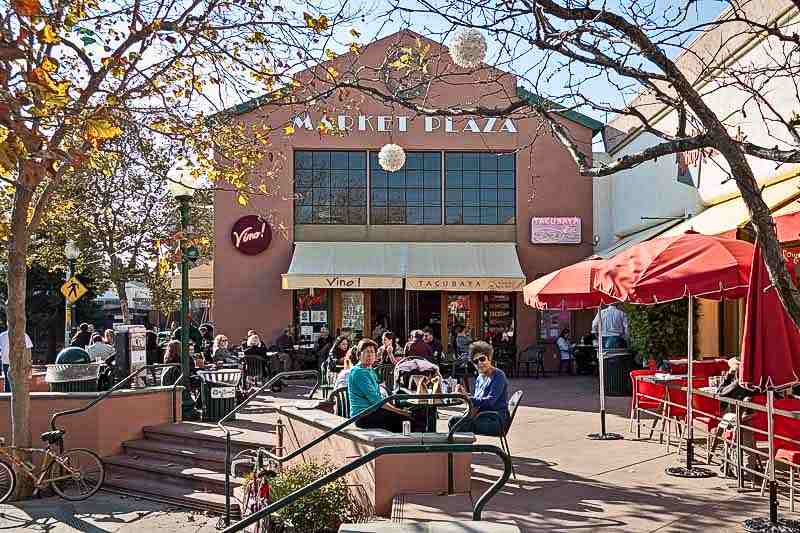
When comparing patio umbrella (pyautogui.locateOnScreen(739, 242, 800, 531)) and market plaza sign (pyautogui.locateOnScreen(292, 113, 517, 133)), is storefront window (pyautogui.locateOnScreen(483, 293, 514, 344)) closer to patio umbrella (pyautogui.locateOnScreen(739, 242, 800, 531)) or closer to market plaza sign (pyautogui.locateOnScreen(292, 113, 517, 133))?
market plaza sign (pyautogui.locateOnScreen(292, 113, 517, 133))

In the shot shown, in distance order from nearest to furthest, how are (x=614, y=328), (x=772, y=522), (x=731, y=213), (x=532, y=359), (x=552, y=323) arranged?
(x=772, y=522)
(x=731, y=213)
(x=614, y=328)
(x=532, y=359)
(x=552, y=323)

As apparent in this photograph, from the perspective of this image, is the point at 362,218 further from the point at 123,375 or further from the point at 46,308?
the point at 46,308

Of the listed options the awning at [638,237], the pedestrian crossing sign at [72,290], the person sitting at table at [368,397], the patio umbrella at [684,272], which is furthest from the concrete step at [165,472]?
the awning at [638,237]

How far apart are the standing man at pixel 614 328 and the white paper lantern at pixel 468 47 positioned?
9436 millimetres

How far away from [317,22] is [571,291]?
448 cm

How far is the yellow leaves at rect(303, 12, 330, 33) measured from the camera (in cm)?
835

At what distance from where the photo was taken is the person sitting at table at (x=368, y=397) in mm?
8023

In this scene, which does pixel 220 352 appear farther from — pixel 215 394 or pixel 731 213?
pixel 731 213

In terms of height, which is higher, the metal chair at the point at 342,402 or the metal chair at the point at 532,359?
the metal chair at the point at 342,402

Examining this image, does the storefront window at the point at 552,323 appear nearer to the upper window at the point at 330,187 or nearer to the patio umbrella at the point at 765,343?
the upper window at the point at 330,187

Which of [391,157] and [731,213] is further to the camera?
[391,157]

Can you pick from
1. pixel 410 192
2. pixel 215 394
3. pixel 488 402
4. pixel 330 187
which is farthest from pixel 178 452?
pixel 410 192

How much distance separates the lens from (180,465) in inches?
416

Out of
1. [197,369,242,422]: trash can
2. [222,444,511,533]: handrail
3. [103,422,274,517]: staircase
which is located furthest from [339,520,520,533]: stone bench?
[197,369,242,422]: trash can
